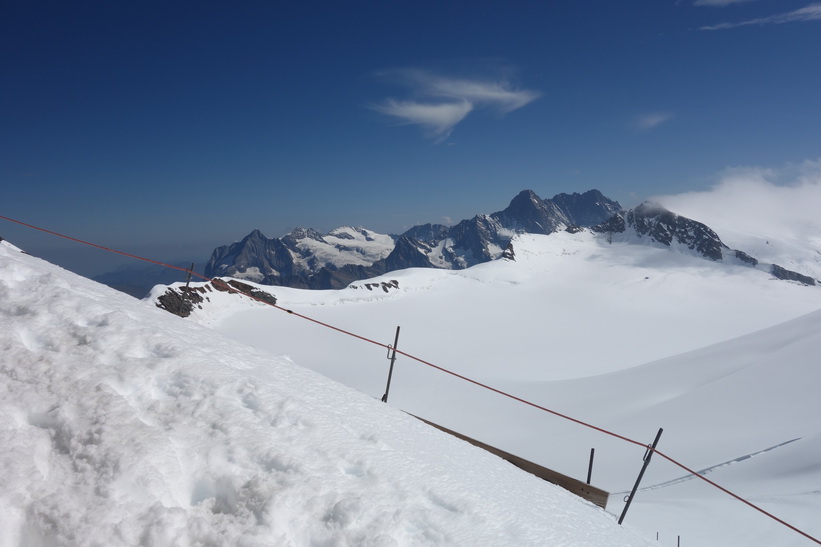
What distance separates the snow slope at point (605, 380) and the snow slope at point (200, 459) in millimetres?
8965

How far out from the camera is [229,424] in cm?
438

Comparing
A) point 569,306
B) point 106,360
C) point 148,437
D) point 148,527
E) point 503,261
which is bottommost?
point 148,527

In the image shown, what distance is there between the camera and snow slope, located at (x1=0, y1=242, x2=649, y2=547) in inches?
128

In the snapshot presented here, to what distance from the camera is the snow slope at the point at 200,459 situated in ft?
10.7

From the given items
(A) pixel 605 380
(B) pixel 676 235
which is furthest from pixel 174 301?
(B) pixel 676 235

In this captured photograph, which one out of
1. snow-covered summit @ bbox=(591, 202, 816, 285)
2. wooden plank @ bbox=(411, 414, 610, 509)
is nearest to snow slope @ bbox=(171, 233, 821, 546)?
wooden plank @ bbox=(411, 414, 610, 509)

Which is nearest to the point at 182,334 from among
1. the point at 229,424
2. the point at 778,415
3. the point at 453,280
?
the point at 229,424

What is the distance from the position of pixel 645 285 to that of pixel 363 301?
95.4 meters

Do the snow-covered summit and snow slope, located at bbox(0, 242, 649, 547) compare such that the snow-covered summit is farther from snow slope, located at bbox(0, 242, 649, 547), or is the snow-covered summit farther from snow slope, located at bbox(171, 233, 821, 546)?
snow slope, located at bbox(0, 242, 649, 547)

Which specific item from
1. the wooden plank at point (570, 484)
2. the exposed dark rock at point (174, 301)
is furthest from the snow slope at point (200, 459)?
the exposed dark rock at point (174, 301)

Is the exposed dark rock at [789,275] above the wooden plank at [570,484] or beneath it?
above

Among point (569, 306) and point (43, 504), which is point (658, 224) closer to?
point (569, 306)

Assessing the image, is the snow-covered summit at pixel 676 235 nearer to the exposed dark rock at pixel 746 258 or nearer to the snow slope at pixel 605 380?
the exposed dark rock at pixel 746 258

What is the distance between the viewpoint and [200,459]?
3.87 meters
